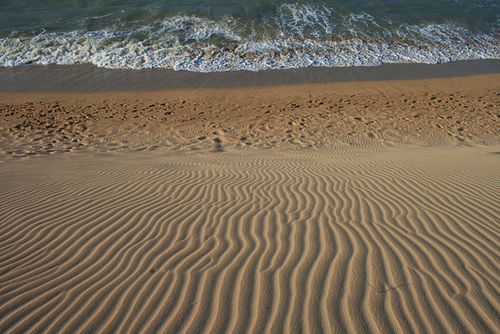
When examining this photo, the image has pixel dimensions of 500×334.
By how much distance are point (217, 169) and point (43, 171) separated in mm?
3677

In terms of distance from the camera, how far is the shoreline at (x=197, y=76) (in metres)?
15.3

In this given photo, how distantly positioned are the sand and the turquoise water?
10.4 meters

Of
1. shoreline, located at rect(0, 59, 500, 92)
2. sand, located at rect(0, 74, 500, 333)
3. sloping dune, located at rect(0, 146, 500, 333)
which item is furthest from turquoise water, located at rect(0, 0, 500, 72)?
sloping dune, located at rect(0, 146, 500, 333)

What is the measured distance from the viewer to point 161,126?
35.9 feet

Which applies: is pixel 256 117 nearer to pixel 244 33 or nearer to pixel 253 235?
pixel 253 235

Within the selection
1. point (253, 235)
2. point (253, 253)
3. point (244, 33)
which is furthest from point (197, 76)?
point (253, 253)

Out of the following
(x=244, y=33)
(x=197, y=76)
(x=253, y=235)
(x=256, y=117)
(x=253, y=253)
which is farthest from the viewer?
(x=244, y=33)

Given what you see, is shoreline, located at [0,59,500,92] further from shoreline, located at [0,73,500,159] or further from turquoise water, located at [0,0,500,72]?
turquoise water, located at [0,0,500,72]

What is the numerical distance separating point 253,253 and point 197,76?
1445 centimetres

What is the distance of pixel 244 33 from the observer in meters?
20.9

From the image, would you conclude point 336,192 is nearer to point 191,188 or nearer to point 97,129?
point 191,188

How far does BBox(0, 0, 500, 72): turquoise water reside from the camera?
18516mm

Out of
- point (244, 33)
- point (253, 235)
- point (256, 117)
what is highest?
point (244, 33)

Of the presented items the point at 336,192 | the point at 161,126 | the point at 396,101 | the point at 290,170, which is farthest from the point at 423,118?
the point at 161,126
